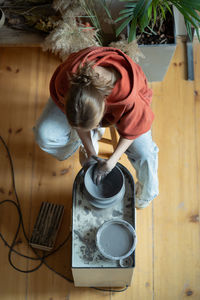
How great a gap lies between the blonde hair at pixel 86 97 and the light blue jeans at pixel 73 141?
1.22ft

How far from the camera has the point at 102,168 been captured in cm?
125

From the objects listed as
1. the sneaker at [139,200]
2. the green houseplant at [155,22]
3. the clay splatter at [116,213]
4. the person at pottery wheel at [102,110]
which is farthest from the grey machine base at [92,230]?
the green houseplant at [155,22]

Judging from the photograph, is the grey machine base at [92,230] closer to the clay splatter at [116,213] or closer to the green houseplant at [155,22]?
the clay splatter at [116,213]

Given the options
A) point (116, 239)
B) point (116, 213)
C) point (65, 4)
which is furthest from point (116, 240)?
point (65, 4)

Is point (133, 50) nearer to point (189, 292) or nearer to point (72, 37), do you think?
point (72, 37)

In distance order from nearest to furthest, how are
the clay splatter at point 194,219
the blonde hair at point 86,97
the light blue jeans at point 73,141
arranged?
the blonde hair at point 86,97 → the light blue jeans at point 73,141 → the clay splatter at point 194,219

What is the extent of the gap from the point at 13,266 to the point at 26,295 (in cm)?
15

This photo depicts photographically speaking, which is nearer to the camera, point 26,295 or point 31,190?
point 26,295

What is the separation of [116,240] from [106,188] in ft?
0.66

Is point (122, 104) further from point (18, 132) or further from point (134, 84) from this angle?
point (18, 132)

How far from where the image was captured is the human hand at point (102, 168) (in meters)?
1.24

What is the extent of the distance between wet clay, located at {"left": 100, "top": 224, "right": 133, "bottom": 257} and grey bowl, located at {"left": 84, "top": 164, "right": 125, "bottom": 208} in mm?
90

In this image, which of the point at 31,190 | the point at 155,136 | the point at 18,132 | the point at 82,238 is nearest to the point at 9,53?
the point at 18,132

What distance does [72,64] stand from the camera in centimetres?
121
